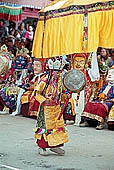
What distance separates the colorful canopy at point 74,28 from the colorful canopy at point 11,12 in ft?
15.9

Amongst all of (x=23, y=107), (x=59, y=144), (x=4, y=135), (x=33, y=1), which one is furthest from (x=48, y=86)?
(x=23, y=107)

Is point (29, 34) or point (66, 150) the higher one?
point (29, 34)

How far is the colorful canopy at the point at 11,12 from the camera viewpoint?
16078 millimetres

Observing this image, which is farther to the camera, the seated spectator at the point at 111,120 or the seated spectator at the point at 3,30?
the seated spectator at the point at 3,30

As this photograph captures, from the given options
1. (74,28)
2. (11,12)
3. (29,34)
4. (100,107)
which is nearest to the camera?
(100,107)

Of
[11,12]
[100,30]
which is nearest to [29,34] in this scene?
[11,12]

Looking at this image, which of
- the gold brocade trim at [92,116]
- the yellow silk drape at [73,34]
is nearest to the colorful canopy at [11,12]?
the yellow silk drape at [73,34]

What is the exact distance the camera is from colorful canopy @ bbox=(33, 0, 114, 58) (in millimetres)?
10344

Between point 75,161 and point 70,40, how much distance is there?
4373mm

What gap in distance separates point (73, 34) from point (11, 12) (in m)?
5.99

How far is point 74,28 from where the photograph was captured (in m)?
10.7

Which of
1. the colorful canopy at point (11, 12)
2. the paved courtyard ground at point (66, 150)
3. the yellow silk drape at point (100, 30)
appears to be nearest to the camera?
the paved courtyard ground at point (66, 150)

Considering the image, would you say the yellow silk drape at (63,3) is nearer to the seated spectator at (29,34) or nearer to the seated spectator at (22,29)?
the seated spectator at (29,34)

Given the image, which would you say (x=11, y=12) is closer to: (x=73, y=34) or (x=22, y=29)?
(x=22, y=29)
